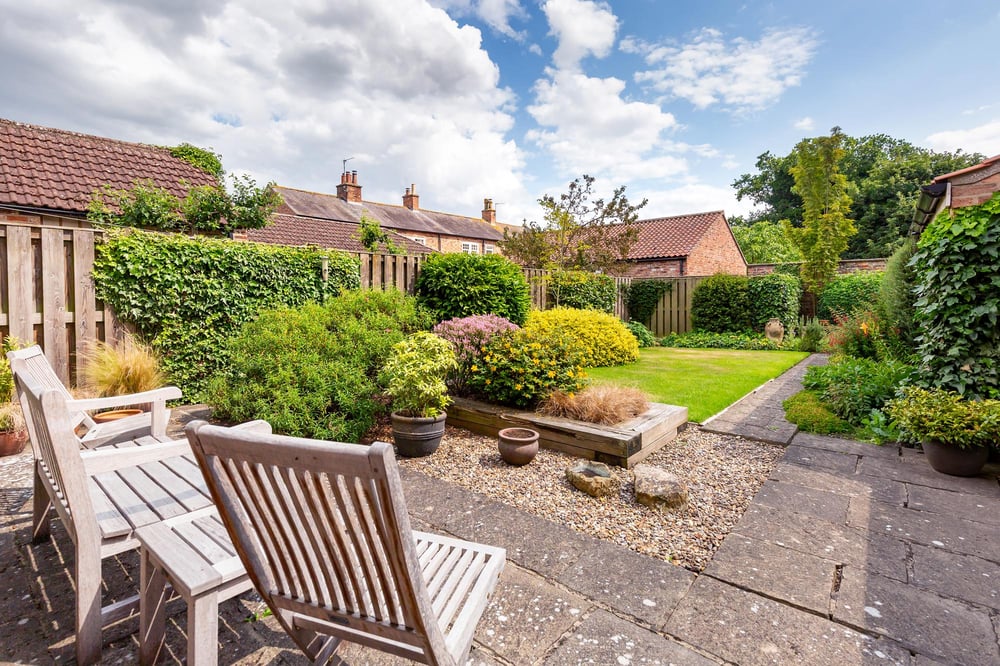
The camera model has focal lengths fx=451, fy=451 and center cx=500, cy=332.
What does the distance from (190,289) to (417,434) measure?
13.8 feet


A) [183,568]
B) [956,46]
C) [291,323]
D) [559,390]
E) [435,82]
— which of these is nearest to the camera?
[183,568]

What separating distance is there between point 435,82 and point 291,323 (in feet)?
19.5

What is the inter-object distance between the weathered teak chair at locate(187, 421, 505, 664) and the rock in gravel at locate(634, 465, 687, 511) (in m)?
2.09

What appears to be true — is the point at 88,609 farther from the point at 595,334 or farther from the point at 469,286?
the point at 595,334

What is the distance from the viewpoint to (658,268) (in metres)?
19.5

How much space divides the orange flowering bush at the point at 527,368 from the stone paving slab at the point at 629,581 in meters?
2.43

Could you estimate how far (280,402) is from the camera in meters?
4.39

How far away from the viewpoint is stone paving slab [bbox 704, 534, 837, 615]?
225 centimetres

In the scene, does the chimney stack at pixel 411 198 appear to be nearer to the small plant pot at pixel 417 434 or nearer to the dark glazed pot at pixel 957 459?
the small plant pot at pixel 417 434

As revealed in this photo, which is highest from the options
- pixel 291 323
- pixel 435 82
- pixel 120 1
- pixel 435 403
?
pixel 435 82

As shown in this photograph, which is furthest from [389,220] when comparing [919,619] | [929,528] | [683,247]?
[919,619]

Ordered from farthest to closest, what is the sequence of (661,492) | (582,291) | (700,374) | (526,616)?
1. (582,291)
2. (700,374)
3. (661,492)
4. (526,616)

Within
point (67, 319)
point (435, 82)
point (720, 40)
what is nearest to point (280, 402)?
point (67, 319)

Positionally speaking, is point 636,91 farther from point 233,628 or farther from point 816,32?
point 233,628
